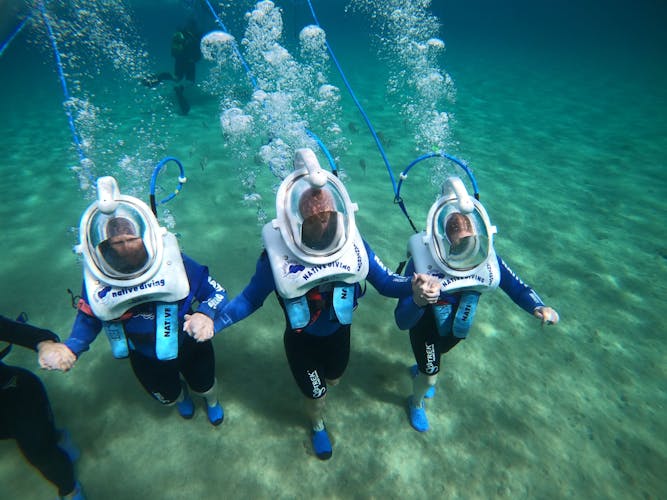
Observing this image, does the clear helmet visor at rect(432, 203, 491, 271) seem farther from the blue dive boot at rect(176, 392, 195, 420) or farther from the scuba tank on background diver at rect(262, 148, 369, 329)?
the blue dive boot at rect(176, 392, 195, 420)

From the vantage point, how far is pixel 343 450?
3299 millimetres

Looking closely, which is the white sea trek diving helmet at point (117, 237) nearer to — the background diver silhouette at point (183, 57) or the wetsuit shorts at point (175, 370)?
the wetsuit shorts at point (175, 370)

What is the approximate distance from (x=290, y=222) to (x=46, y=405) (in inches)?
102

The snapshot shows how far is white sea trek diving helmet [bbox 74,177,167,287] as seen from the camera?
87.1 inches

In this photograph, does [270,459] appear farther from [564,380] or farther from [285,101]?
[285,101]

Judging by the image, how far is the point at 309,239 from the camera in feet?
7.51

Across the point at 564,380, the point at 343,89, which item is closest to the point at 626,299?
the point at 564,380

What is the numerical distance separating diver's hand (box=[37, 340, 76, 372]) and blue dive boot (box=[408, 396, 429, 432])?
3.09 metres

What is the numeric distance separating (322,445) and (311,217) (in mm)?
2339

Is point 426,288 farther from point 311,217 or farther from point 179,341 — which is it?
point 179,341

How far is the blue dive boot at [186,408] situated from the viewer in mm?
3467

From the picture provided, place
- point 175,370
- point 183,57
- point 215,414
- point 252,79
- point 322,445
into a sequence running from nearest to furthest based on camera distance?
1. point 175,370
2. point 322,445
3. point 215,414
4. point 252,79
5. point 183,57

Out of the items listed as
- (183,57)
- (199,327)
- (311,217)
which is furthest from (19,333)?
(183,57)

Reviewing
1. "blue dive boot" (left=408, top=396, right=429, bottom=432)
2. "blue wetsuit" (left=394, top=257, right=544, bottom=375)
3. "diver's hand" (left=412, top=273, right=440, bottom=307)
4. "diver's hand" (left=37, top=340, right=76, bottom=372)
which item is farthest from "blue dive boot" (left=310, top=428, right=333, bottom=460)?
"diver's hand" (left=37, top=340, right=76, bottom=372)
